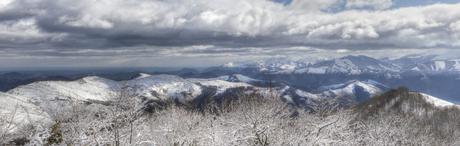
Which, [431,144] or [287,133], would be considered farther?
[431,144]

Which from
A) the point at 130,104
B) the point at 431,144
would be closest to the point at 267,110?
the point at 130,104

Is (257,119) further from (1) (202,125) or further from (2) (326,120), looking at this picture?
(1) (202,125)

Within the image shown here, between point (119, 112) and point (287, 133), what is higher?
point (119, 112)

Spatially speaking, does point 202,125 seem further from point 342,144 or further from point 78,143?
point 78,143

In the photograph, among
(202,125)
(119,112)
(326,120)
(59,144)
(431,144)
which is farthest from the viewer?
(431,144)

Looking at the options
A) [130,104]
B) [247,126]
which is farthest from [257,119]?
[130,104]

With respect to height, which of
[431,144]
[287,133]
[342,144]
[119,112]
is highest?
[119,112]

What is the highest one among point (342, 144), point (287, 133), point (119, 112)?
point (119, 112)

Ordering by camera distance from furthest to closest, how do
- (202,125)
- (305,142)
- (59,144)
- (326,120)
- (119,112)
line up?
(202,125) → (326,120) → (305,142) → (119,112) → (59,144)

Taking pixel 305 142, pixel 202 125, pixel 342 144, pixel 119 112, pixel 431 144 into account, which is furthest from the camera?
pixel 431 144
